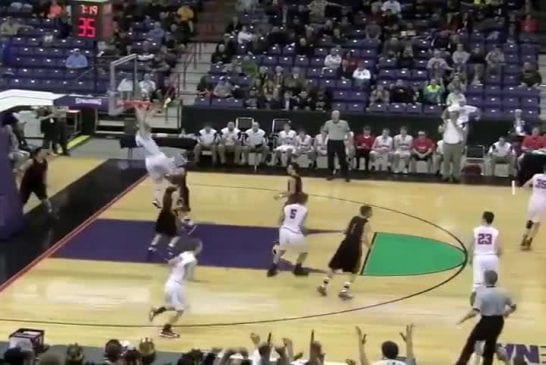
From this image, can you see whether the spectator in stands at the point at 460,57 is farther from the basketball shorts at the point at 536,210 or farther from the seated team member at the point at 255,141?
the basketball shorts at the point at 536,210

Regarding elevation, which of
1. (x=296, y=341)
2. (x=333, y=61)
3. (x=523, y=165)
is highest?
(x=333, y=61)

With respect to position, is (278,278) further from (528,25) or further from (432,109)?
(528,25)

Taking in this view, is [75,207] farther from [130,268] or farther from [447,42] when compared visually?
[447,42]

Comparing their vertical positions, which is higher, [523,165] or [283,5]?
[283,5]

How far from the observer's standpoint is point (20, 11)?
3366 centimetres

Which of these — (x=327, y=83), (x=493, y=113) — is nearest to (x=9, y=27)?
(x=327, y=83)

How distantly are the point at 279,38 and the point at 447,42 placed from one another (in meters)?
4.41

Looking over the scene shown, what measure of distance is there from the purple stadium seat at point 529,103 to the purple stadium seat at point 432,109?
209cm

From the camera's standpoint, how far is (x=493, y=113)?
2705 centimetres

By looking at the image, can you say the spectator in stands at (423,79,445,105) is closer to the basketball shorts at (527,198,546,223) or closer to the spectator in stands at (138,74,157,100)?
the spectator in stands at (138,74,157,100)

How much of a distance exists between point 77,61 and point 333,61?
6857mm

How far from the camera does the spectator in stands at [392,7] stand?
31.2 meters

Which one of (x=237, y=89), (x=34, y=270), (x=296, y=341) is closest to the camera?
(x=296, y=341)

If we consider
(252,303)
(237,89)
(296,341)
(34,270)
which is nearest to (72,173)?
(237,89)
